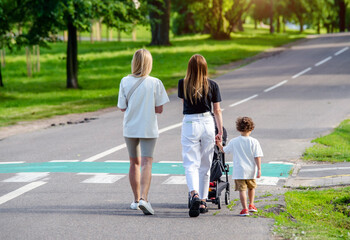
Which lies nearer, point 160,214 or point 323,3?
point 160,214

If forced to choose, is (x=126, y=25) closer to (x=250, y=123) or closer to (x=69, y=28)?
(x=69, y=28)

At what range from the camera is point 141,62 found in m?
7.34

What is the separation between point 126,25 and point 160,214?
20.8 m

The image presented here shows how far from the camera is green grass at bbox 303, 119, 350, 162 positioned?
455 inches

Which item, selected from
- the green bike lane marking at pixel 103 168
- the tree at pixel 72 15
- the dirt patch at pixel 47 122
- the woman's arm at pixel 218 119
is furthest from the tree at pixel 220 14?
the woman's arm at pixel 218 119

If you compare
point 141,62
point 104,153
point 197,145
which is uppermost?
point 141,62

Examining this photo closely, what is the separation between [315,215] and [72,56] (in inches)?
867

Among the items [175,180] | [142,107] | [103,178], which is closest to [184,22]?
[103,178]

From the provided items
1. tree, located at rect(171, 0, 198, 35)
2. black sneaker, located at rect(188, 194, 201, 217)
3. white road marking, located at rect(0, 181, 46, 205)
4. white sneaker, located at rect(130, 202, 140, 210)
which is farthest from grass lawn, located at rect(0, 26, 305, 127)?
tree, located at rect(171, 0, 198, 35)

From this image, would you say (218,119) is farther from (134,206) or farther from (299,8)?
(299,8)

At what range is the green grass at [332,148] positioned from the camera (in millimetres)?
11555

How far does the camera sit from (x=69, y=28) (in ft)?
91.0

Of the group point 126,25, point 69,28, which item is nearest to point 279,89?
point 126,25

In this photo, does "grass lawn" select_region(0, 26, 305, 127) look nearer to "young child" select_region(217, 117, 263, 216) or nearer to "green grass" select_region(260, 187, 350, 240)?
"green grass" select_region(260, 187, 350, 240)
